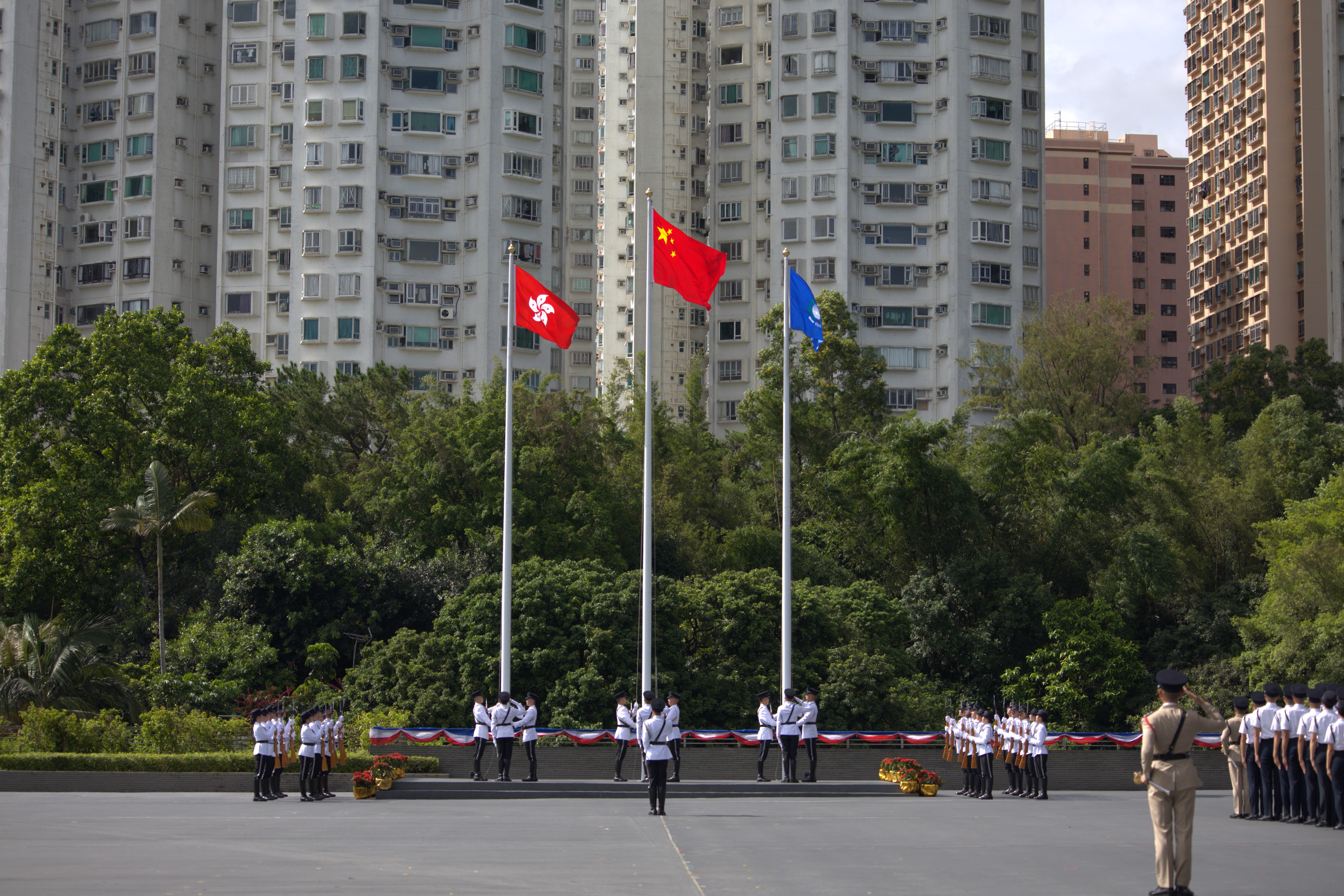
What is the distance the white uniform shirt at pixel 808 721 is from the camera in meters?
25.9

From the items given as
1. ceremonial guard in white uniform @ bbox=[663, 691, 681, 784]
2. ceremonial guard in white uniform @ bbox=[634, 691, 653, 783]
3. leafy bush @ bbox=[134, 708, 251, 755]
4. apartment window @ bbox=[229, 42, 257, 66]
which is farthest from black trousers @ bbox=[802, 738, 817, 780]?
apartment window @ bbox=[229, 42, 257, 66]

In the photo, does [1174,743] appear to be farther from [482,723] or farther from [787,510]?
[482,723]

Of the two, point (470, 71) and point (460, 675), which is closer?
point (460, 675)

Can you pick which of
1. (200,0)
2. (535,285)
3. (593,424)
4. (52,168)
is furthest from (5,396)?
(200,0)

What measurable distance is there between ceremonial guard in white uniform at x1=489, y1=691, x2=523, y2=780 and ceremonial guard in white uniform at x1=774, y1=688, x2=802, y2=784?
480cm

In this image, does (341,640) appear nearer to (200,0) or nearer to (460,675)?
(460,675)

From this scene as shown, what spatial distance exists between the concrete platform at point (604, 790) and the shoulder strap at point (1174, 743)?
13244 millimetres

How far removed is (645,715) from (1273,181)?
207ft

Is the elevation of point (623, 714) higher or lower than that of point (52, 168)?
lower

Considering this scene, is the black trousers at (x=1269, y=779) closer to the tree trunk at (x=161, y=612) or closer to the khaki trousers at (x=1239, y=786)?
the khaki trousers at (x=1239, y=786)

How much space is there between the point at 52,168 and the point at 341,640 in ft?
124

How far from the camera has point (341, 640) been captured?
38.8 metres

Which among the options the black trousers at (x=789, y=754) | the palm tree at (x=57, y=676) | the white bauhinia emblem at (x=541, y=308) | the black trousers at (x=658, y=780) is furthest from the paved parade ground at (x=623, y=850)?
the white bauhinia emblem at (x=541, y=308)

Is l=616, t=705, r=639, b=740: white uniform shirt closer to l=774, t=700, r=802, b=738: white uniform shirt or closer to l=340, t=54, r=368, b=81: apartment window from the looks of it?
l=774, t=700, r=802, b=738: white uniform shirt
